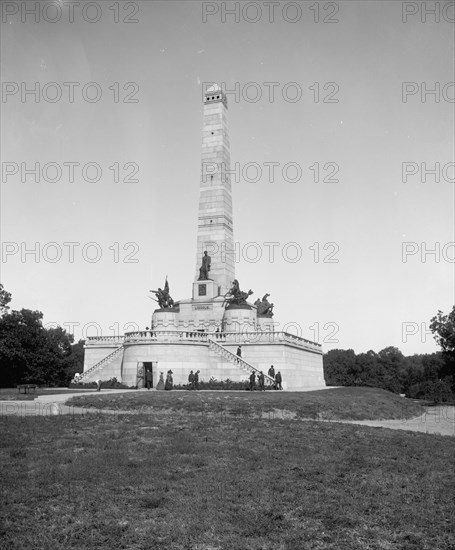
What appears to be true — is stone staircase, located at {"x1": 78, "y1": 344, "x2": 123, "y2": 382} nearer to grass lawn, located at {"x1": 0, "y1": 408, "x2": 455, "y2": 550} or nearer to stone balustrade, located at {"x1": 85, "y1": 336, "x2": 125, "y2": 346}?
stone balustrade, located at {"x1": 85, "y1": 336, "x2": 125, "y2": 346}

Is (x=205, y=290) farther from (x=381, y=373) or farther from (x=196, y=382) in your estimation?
(x=381, y=373)

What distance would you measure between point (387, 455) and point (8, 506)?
459 inches

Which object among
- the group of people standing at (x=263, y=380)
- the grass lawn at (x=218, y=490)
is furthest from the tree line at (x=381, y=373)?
the grass lawn at (x=218, y=490)

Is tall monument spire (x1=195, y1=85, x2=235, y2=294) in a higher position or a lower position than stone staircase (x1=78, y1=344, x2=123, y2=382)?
higher

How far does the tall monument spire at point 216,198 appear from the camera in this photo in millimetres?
61469

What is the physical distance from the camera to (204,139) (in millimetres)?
64750

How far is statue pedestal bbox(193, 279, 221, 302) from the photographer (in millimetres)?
59500

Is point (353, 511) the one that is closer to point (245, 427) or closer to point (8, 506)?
point (8, 506)

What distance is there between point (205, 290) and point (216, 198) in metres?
10.6

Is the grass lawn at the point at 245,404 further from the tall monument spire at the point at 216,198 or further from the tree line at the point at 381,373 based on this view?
the tree line at the point at 381,373

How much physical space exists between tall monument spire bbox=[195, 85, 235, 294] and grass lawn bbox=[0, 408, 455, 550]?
41.1 m

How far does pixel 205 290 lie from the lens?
2355 inches

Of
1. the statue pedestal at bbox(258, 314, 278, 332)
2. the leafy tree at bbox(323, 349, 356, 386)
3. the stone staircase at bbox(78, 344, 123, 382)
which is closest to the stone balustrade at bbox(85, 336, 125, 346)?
the stone staircase at bbox(78, 344, 123, 382)

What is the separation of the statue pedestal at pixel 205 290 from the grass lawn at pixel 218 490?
1513 inches
